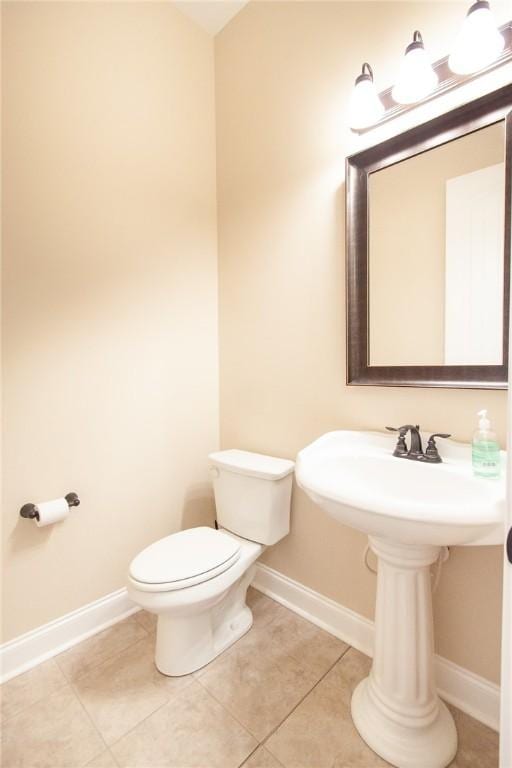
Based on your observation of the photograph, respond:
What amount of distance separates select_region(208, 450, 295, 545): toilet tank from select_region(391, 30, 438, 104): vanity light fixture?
1372mm

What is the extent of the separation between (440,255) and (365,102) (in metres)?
0.58

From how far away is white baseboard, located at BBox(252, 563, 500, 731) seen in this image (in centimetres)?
107

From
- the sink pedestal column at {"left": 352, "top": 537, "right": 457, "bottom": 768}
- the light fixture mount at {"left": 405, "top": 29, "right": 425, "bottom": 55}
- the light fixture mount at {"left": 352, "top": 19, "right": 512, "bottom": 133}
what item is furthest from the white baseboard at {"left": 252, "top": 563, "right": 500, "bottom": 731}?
the light fixture mount at {"left": 405, "top": 29, "right": 425, "bottom": 55}

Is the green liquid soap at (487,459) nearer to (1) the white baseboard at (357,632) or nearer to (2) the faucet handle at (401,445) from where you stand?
(2) the faucet handle at (401,445)

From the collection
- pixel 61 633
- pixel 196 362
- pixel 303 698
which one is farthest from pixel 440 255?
pixel 61 633

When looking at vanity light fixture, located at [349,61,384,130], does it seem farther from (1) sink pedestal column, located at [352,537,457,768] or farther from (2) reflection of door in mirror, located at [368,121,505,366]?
(1) sink pedestal column, located at [352,537,457,768]

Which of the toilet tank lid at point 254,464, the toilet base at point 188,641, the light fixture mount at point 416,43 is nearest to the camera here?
the light fixture mount at point 416,43

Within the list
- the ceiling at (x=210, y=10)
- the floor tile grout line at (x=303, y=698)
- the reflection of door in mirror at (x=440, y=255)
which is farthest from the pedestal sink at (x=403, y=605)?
the ceiling at (x=210, y=10)

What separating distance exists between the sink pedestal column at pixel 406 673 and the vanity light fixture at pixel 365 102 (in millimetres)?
1368

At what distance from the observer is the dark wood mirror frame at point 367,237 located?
0.97 m

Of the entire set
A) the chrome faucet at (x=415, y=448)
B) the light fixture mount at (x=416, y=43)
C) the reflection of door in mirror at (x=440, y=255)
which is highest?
the light fixture mount at (x=416, y=43)

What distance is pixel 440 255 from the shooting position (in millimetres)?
1115

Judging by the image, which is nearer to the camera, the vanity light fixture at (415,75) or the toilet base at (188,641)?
the vanity light fixture at (415,75)

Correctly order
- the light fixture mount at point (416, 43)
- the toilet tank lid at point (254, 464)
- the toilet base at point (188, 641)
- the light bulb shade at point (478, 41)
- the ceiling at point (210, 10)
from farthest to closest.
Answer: the ceiling at point (210, 10) → the toilet tank lid at point (254, 464) → the toilet base at point (188, 641) → the light fixture mount at point (416, 43) → the light bulb shade at point (478, 41)
